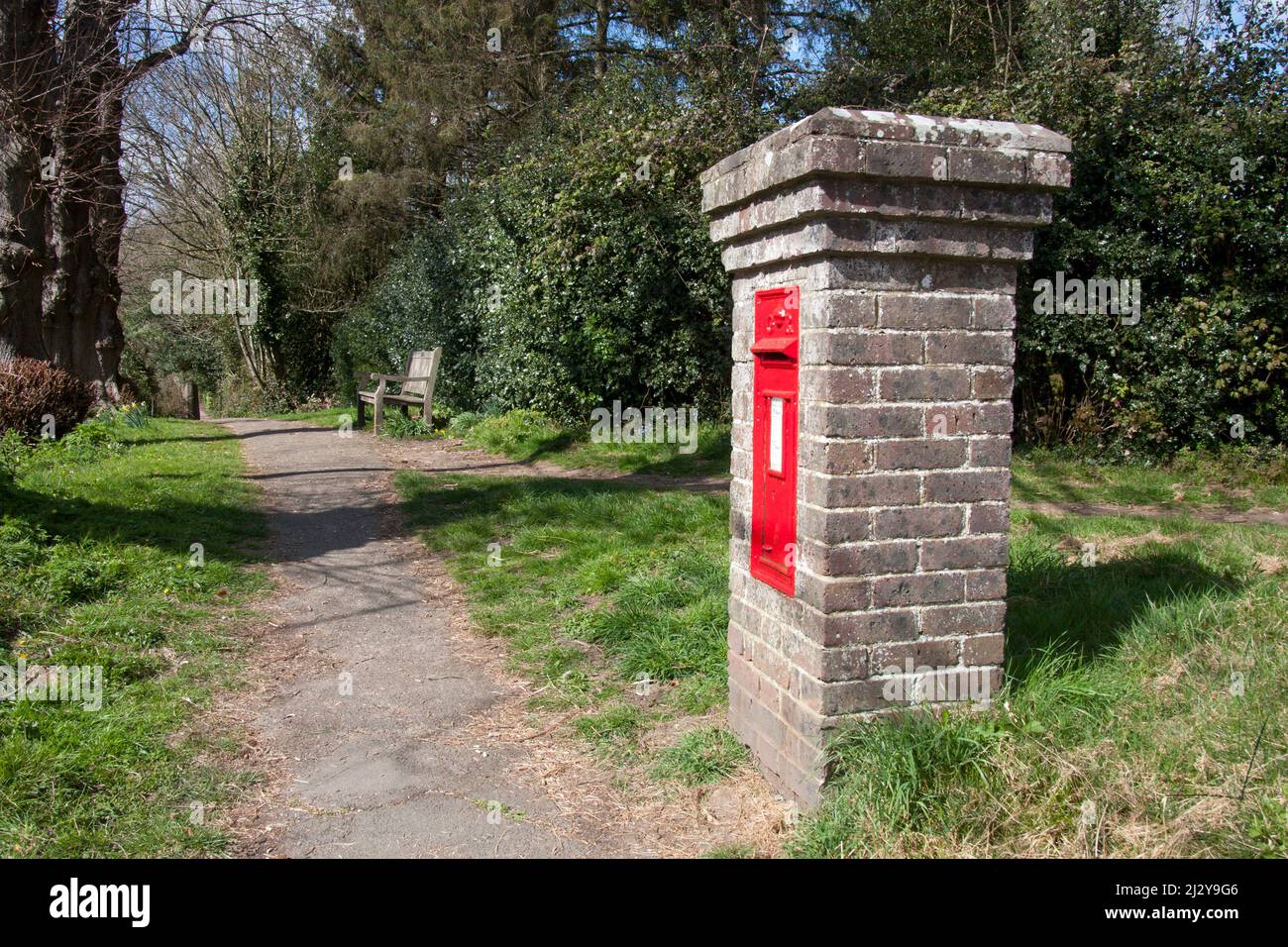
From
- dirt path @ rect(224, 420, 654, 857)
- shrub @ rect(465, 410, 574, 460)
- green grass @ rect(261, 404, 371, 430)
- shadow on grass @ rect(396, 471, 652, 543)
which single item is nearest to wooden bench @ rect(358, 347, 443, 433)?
green grass @ rect(261, 404, 371, 430)

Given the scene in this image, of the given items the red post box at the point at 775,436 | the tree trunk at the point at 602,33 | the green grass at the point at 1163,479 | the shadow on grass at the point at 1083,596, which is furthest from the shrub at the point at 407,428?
the red post box at the point at 775,436

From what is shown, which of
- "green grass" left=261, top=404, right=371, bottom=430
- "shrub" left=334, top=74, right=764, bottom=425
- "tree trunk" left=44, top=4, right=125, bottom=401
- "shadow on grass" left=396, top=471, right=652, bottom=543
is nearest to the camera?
"shadow on grass" left=396, top=471, right=652, bottom=543

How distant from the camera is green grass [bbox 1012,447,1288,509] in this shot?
8125mm

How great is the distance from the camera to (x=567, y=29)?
18484mm

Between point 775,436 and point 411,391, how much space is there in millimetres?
11677

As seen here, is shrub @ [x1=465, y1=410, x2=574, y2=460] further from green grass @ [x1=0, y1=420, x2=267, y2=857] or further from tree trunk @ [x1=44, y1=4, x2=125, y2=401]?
tree trunk @ [x1=44, y1=4, x2=125, y2=401]

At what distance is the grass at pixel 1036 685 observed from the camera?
9.31ft

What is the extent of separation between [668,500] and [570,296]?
4487 millimetres

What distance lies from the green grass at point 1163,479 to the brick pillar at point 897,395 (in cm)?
519

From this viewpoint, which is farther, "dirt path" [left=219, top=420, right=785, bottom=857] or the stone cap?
"dirt path" [left=219, top=420, right=785, bottom=857]

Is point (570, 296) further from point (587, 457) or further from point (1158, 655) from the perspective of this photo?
point (1158, 655)

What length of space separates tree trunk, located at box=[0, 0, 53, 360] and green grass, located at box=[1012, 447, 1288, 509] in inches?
409

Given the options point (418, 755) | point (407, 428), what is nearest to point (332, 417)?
point (407, 428)

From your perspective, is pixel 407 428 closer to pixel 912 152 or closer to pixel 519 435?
pixel 519 435
